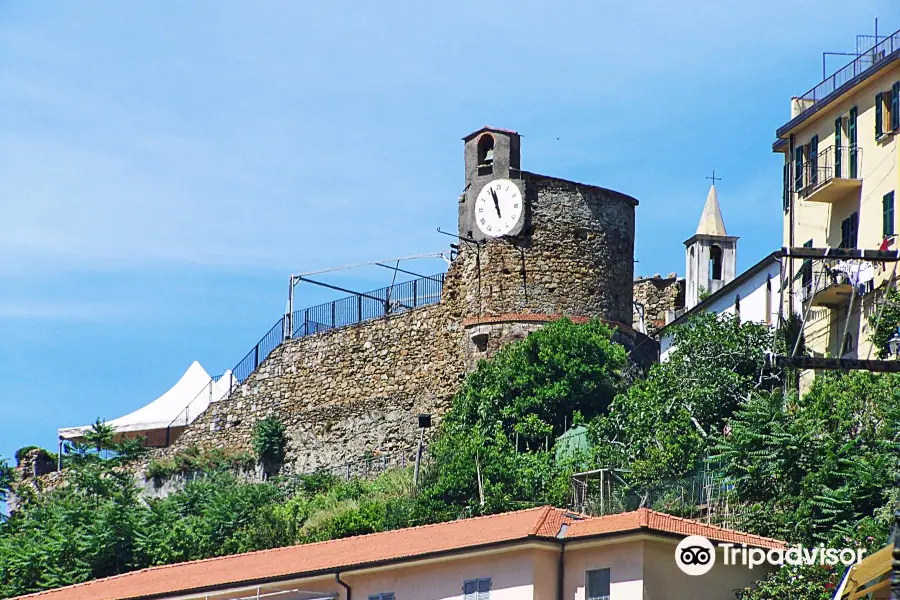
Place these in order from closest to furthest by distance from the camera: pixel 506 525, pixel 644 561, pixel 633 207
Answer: pixel 644 561, pixel 506 525, pixel 633 207

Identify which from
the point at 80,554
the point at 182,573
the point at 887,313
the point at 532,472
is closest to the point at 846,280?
the point at 887,313

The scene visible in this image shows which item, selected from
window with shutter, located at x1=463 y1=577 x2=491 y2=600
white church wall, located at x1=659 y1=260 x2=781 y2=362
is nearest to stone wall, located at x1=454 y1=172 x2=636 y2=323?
white church wall, located at x1=659 y1=260 x2=781 y2=362

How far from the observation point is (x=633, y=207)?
5550cm

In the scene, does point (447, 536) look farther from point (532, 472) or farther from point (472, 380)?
point (472, 380)

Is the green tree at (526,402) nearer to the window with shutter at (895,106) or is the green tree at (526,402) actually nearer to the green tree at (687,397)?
the green tree at (687,397)

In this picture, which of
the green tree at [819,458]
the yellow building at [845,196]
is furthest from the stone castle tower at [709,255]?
the green tree at [819,458]

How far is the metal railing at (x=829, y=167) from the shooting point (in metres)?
45.3

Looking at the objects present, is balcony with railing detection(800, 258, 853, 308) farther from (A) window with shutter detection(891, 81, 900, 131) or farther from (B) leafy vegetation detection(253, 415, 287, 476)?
(B) leafy vegetation detection(253, 415, 287, 476)

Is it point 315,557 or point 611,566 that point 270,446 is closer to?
point 315,557

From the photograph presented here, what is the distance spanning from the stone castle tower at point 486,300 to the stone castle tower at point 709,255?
30.4 feet

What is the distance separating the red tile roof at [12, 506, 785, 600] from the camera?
33.5 m

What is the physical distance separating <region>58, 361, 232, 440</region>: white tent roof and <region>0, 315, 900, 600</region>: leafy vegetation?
11.7 m

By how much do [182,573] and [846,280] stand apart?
1560 cm

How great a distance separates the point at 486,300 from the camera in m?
53.5
